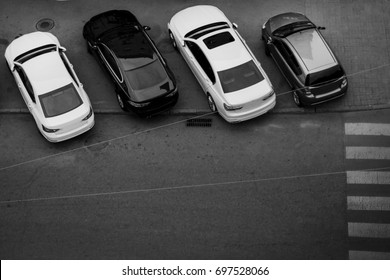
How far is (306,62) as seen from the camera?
1526cm

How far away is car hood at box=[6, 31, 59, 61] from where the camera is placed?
52.4 feet

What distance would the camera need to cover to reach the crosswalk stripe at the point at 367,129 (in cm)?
1519

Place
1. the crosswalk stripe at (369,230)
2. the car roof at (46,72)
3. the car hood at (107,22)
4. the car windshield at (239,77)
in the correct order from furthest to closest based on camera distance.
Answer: the car hood at (107,22)
the car roof at (46,72)
the car windshield at (239,77)
the crosswalk stripe at (369,230)

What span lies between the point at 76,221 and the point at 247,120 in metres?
5.80

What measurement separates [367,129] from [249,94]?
3.68 meters

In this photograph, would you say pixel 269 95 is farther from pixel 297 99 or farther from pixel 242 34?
pixel 242 34

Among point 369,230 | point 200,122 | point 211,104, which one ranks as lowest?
point 369,230

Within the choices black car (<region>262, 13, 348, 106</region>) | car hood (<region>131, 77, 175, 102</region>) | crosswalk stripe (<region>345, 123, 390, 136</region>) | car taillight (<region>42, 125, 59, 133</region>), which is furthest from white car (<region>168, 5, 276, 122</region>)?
car taillight (<region>42, 125, 59, 133</region>)

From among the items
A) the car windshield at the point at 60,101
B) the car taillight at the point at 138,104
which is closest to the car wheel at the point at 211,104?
the car taillight at the point at 138,104

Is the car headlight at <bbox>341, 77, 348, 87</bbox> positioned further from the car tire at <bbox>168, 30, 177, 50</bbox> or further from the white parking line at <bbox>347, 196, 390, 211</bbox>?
the car tire at <bbox>168, 30, 177, 50</bbox>

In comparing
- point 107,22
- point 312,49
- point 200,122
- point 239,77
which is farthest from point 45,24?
point 312,49

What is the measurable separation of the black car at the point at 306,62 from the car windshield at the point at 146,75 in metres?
3.70

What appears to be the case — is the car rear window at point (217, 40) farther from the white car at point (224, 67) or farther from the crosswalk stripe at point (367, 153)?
the crosswalk stripe at point (367, 153)

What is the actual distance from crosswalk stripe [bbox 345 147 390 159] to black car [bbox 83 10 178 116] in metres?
5.32
